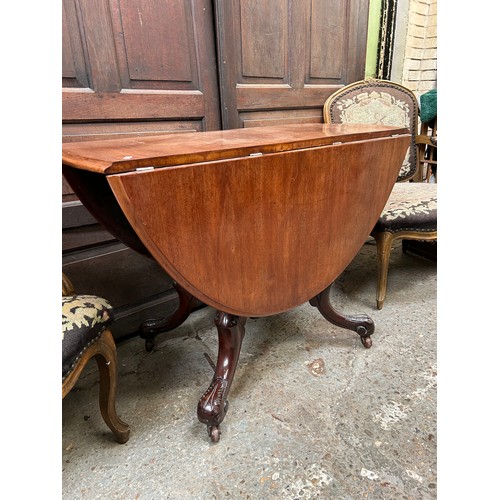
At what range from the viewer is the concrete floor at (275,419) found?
988 millimetres

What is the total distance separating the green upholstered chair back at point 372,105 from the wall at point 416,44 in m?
0.42

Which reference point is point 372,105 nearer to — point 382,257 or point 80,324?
point 382,257

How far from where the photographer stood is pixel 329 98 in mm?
2105

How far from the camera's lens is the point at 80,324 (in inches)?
35.4

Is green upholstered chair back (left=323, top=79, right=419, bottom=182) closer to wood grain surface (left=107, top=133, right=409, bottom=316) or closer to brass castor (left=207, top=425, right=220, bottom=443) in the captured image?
wood grain surface (left=107, top=133, right=409, bottom=316)

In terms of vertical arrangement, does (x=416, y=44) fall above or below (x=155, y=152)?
above

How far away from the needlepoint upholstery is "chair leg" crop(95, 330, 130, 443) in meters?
0.04

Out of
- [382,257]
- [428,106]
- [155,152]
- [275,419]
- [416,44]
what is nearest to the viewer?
[155,152]

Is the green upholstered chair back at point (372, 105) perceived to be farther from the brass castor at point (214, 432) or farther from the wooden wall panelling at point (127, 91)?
the brass castor at point (214, 432)

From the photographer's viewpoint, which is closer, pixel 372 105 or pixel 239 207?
pixel 239 207

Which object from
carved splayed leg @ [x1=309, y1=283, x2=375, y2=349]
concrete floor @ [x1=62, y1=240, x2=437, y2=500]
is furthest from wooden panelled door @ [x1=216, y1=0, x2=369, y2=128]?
concrete floor @ [x1=62, y1=240, x2=437, y2=500]

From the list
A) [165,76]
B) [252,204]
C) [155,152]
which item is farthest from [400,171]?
[155,152]

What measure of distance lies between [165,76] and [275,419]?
1360 millimetres

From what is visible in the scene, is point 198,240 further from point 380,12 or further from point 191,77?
point 380,12
